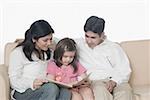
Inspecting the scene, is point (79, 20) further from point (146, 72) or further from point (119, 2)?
point (146, 72)

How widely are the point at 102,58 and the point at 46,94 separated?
0.65 meters

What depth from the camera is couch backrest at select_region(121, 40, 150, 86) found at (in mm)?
2865

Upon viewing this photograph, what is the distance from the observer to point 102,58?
8.93ft

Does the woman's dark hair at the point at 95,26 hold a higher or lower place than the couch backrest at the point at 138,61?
higher

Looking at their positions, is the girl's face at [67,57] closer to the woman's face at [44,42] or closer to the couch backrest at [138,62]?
the woman's face at [44,42]

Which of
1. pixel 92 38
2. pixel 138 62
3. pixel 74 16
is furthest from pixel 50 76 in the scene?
pixel 74 16

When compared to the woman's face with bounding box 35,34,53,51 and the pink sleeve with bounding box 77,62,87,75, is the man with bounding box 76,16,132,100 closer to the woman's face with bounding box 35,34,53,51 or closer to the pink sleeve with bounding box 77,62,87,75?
the pink sleeve with bounding box 77,62,87,75

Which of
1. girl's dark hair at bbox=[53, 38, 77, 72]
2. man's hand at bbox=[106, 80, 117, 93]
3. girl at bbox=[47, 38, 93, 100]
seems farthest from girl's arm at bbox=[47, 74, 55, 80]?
man's hand at bbox=[106, 80, 117, 93]

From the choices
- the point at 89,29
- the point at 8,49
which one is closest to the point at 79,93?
the point at 89,29

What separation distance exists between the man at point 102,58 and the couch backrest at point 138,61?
5.3 inches

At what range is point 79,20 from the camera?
130 inches

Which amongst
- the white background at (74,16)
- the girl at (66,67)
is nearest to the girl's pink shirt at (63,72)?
the girl at (66,67)

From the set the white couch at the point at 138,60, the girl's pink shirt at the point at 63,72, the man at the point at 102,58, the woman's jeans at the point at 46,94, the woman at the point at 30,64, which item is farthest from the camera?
the white couch at the point at 138,60

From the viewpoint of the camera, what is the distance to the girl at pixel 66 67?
2482 millimetres
